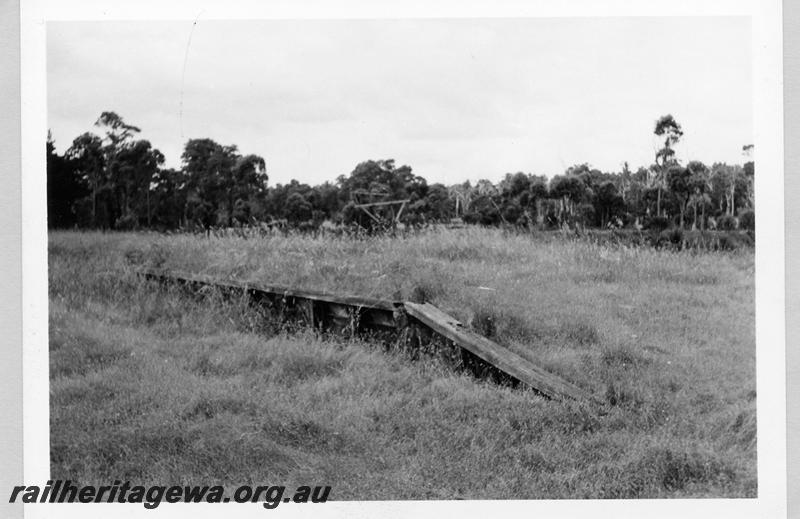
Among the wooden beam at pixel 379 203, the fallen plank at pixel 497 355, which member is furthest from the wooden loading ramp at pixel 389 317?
the wooden beam at pixel 379 203

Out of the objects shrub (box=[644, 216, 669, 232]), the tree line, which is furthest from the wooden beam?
shrub (box=[644, 216, 669, 232])

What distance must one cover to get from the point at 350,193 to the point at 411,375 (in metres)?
1.63

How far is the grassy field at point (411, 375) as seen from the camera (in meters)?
4.81

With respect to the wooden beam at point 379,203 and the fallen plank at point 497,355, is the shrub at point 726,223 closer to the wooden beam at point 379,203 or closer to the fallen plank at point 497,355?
the fallen plank at point 497,355

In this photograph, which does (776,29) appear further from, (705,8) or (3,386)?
(3,386)

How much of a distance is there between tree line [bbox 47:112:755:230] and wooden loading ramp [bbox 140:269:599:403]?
Answer: 59 centimetres

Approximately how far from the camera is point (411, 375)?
17.4ft

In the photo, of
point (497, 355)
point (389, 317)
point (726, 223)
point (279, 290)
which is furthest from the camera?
point (279, 290)

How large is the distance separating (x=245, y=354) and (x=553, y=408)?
2.47 m

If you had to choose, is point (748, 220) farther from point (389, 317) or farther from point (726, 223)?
Answer: point (389, 317)

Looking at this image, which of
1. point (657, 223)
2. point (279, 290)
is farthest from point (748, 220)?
point (279, 290)

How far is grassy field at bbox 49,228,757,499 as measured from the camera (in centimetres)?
481

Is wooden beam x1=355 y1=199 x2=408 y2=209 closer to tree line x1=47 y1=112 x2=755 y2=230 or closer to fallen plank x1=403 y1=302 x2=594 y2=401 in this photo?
tree line x1=47 y1=112 x2=755 y2=230

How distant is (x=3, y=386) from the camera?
203 inches
